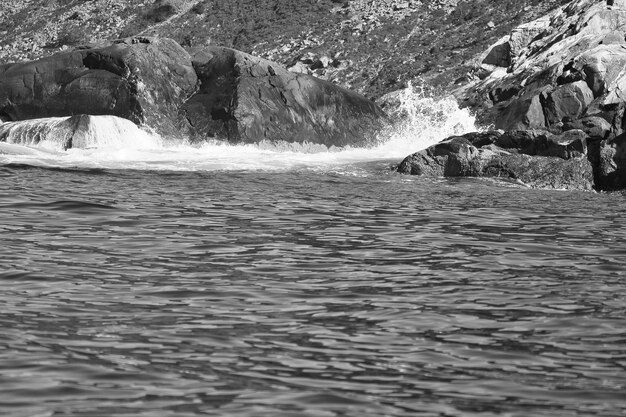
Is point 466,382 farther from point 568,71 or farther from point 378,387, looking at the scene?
point 568,71

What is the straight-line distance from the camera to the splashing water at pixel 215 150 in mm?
27891

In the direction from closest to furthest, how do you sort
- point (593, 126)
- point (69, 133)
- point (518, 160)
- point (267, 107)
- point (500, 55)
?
1. point (518, 160)
2. point (593, 126)
3. point (69, 133)
4. point (267, 107)
5. point (500, 55)

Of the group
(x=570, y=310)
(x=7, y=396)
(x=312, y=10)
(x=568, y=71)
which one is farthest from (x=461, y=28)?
(x=7, y=396)

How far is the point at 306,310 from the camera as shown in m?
10.5

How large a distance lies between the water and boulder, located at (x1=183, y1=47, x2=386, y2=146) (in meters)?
13.1

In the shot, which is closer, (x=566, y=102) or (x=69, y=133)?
(x=69, y=133)

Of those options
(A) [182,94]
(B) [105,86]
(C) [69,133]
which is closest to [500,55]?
(A) [182,94]

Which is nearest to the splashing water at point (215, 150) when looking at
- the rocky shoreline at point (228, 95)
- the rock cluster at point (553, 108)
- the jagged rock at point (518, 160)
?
the rocky shoreline at point (228, 95)

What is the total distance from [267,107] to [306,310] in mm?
24770

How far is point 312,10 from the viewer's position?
234ft

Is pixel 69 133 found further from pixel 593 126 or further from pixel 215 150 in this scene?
pixel 593 126

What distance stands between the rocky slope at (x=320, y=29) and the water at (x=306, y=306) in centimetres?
3425

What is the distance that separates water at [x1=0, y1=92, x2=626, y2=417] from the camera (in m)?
7.68

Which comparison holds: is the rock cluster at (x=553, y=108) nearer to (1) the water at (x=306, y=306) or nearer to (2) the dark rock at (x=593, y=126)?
(2) the dark rock at (x=593, y=126)
